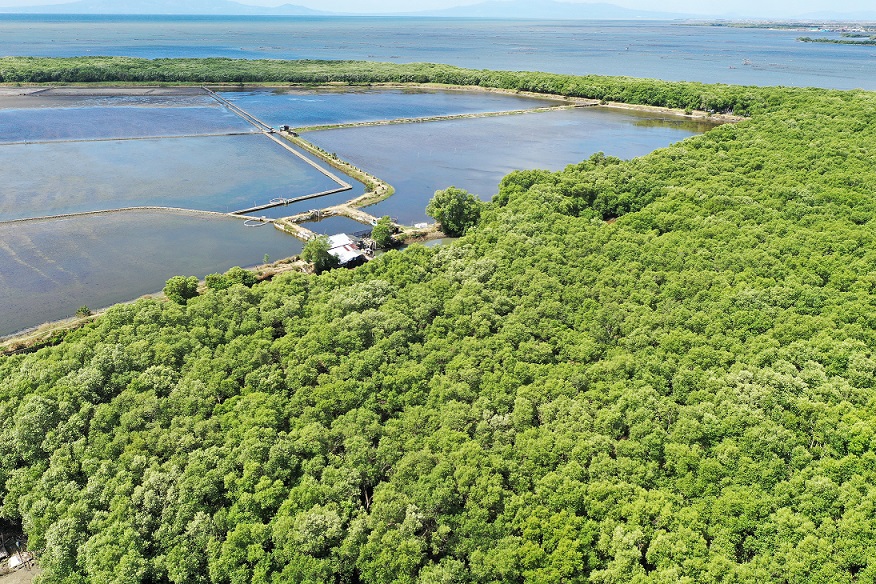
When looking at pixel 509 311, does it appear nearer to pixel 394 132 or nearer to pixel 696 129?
pixel 394 132

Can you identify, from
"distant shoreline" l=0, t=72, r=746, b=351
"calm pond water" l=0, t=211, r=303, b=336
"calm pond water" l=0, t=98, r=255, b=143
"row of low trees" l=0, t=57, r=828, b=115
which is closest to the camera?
"calm pond water" l=0, t=211, r=303, b=336

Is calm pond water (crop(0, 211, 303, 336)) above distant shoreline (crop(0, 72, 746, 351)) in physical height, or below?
below

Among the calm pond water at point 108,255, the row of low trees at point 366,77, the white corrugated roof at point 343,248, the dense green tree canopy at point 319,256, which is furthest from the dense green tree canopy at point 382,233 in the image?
the row of low trees at point 366,77

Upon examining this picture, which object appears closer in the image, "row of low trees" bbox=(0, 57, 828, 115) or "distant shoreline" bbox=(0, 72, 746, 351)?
"distant shoreline" bbox=(0, 72, 746, 351)

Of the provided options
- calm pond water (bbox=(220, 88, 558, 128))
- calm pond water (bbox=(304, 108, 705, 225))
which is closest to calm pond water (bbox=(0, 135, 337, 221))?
calm pond water (bbox=(304, 108, 705, 225))

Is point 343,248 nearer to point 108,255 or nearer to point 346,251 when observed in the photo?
point 346,251

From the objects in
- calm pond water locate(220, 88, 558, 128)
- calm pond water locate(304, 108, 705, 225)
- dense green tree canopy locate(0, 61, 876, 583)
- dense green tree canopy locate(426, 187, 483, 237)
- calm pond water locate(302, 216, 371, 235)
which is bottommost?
dense green tree canopy locate(0, 61, 876, 583)

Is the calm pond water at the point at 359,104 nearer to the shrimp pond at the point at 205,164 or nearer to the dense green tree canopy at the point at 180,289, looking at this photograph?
the shrimp pond at the point at 205,164

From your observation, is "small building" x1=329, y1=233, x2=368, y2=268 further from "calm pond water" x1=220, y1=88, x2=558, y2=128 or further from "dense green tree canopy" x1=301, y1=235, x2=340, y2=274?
"calm pond water" x1=220, y1=88, x2=558, y2=128
